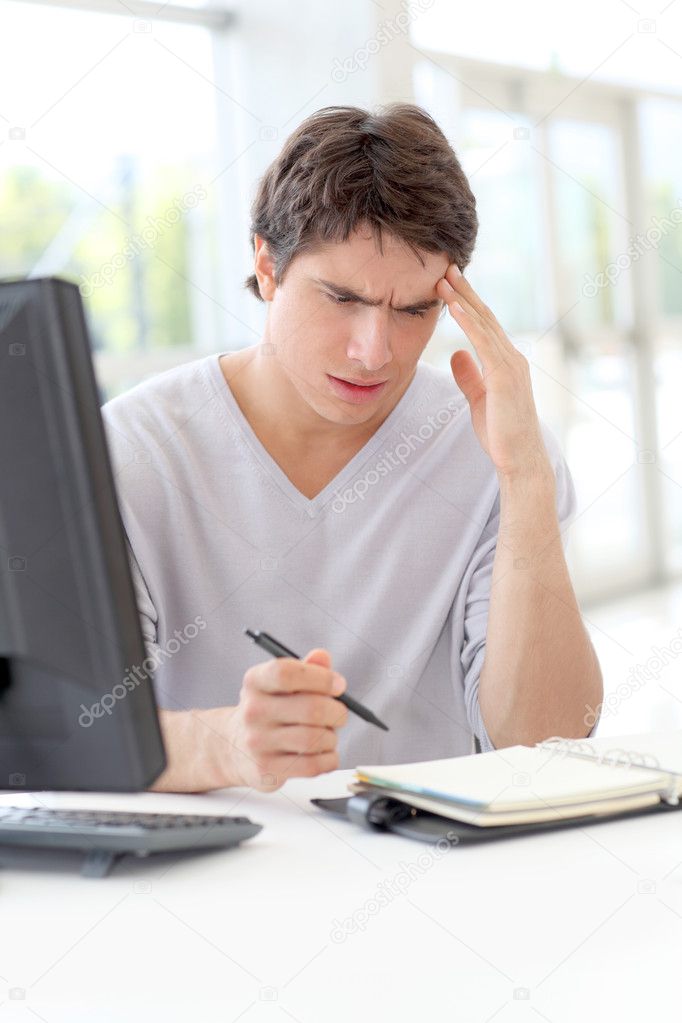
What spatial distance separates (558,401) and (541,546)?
3.94m

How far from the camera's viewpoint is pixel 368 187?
1488 mm

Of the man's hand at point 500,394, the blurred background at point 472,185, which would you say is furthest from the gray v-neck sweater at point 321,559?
the blurred background at point 472,185

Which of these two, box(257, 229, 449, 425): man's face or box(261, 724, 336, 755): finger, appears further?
box(257, 229, 449, 425): man's face

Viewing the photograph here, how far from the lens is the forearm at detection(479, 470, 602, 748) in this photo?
152 cm

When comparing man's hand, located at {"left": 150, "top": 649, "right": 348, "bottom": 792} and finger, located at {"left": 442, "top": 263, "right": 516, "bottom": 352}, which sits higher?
finger, located at {"left": 442, "top": 263, "right": 516, "bottom": 352}
